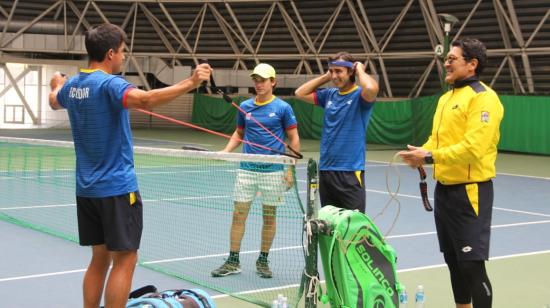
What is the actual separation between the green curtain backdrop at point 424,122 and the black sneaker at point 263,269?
1565 centimetres

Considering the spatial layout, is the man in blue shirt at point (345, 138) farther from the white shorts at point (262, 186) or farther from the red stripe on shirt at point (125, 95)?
the red stripe on shirt at point (125, 95)

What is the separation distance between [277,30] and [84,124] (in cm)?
2546

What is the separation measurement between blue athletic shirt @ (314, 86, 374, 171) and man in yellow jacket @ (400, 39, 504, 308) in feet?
4.06

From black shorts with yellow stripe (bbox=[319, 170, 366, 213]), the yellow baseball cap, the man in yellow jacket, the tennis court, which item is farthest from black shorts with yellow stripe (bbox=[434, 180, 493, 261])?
the yellow baseball cap

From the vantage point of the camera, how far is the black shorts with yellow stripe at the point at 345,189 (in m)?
5.81

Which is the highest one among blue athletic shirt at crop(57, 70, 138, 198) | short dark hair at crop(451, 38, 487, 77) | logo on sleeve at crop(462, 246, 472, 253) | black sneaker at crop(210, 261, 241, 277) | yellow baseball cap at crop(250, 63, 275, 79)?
yellow baseball cap at crop(250, 63, 275, 79)

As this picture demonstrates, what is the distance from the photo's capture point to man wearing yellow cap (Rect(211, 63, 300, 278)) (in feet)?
21.3

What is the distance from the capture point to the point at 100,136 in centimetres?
424

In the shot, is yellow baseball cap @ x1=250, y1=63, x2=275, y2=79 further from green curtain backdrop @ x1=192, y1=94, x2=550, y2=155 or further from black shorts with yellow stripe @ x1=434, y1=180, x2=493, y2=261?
green curtain backdrop @ x1=192, y1=94, x2=550, y2=155

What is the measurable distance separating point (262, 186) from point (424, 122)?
16.1 m

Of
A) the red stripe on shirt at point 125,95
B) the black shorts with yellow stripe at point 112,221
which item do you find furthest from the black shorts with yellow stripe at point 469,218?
the red stripe on shirt at point 125,95

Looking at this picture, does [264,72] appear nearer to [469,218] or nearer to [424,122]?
[469,218]

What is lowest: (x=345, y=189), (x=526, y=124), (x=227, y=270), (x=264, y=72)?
(x=227, y=270)

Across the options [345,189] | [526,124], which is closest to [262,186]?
[345,189]
